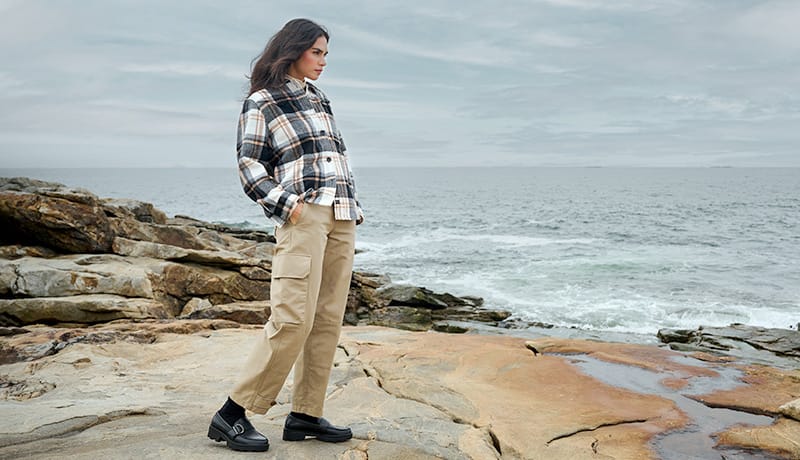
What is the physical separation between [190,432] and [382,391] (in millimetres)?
1538

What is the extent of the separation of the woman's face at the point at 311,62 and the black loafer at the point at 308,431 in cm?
185

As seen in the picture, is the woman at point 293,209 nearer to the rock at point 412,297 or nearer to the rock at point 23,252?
the rock at point 23,252

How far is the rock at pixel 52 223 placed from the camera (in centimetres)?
948

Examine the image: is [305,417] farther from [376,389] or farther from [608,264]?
[608,264]

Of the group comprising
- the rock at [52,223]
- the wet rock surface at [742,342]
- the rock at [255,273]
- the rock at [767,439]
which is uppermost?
the rock at [52,223]

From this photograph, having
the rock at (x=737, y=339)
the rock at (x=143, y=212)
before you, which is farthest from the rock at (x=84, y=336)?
the rock at (x=143, y=212)

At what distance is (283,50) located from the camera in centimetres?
326

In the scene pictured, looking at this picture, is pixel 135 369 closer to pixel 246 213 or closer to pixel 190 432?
pixel 190 432

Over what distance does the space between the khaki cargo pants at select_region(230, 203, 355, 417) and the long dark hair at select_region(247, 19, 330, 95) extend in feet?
2.34

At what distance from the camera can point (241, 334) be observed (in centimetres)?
662

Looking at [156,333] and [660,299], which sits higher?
[156,333]

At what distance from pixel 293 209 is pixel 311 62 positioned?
814mm

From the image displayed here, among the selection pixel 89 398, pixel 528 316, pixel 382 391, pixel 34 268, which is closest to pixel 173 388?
pixel 89 398

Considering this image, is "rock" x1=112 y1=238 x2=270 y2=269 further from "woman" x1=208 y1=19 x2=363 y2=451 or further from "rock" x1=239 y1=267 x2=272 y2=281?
"woman" x1=208 y1=19 x2=363 y2=451
